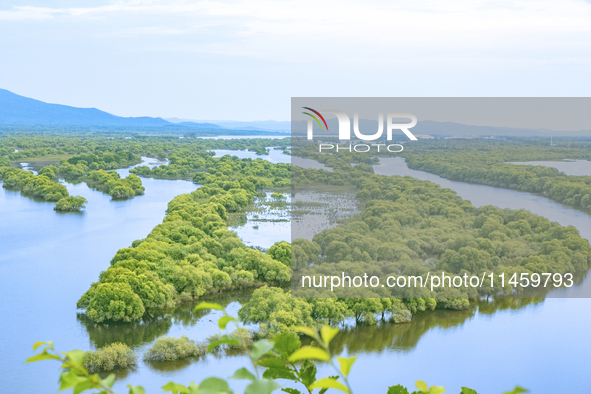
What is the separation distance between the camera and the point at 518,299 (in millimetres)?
17344

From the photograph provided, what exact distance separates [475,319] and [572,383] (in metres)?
3.62

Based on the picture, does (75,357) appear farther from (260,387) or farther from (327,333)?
(327,333)

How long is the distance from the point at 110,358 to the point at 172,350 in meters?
1.50

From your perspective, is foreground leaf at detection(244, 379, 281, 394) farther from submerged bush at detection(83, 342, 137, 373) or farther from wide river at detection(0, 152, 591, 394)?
submerged bush at detection(83, 342, 137, 373)

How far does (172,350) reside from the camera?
1366 centimetres

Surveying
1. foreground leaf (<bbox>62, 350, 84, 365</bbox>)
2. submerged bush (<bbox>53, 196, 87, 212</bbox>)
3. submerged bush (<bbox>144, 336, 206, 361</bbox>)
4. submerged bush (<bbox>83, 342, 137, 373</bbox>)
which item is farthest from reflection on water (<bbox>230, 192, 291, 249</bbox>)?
foreground leaf (<bbox>62, 350, 84, 365</bbox>)

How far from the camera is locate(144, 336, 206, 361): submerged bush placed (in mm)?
13617

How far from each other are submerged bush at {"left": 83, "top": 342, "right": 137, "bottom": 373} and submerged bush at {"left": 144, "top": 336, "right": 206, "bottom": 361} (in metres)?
0.48

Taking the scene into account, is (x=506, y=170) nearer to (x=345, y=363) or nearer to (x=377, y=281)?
(x=377, y=281)

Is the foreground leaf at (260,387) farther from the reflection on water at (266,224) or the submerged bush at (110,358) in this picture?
the reflection on water at (266,224)

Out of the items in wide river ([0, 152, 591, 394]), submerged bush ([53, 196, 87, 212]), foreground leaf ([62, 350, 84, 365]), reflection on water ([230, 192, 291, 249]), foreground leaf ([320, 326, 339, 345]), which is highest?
foreground leaf ([320, 326, 339, 345])

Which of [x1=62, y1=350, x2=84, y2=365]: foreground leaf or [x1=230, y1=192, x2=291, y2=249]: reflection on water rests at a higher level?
[x1=62, y1=350, x2=84, y2=365]: foreground leaf

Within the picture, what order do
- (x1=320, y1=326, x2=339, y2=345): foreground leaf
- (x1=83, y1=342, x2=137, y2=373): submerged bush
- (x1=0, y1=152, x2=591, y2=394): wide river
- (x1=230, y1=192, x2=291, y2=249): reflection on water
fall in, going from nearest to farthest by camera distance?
(x1=320, y1=326, x2=339, y2=345): foreground leaf < (x1=83, y1=342, x2=137, y2=373): submerged bush < (x1=0, y1=152, x2=591, y2=394): wide river < (x1=230, y1=192, x2=291, y2=249): reflection on water

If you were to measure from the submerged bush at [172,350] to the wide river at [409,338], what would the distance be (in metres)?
0.24
